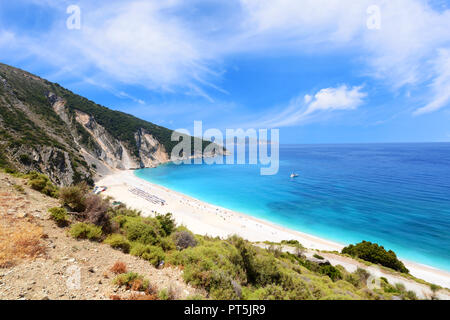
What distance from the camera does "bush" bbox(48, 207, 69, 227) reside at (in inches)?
230

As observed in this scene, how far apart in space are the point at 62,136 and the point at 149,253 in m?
51.6

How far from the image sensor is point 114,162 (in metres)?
59.7

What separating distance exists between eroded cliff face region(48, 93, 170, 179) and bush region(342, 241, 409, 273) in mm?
55237

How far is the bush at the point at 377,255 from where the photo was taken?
13404 millimetres

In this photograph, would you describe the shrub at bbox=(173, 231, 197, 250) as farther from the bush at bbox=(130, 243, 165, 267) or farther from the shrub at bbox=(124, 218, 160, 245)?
the bush at bbox=(130, 243, 165, 267)

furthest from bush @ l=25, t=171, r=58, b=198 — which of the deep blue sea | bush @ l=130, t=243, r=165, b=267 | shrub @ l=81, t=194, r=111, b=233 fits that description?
the deep blue sea

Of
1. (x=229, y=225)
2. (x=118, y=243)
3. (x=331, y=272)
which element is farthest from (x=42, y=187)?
(x=229, y=225)

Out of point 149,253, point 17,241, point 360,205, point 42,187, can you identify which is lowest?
point 360,205

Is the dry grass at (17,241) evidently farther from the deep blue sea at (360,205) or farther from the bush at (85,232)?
the deep blue sea at (360,205)

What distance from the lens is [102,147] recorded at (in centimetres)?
5862

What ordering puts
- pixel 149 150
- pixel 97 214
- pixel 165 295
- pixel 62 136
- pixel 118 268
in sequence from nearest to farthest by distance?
pixel 165 295 < pixel 118 268 < pixel 97 214 < pixel 62 136 < pixel 149 150

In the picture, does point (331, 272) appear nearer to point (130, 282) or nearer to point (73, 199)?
point (130, 282)

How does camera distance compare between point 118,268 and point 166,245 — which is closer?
point 118,268
